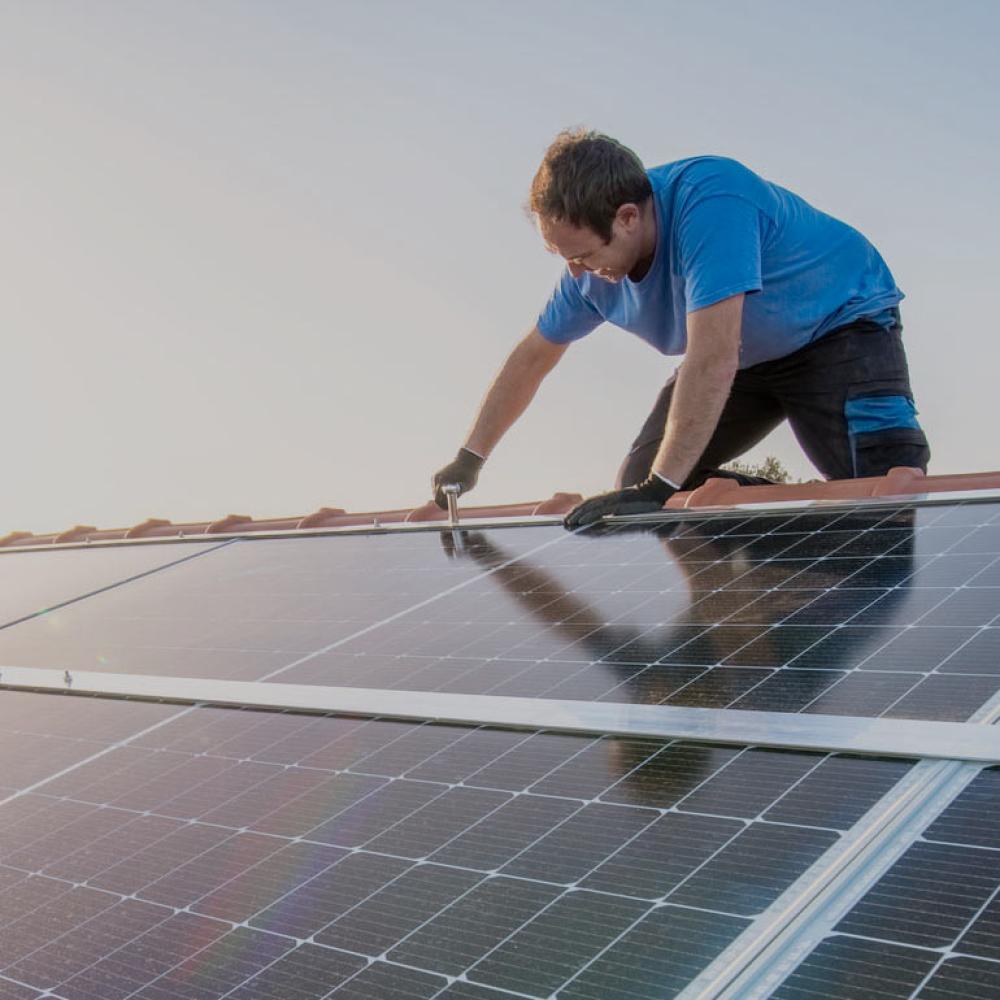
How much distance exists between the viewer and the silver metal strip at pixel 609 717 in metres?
2.88

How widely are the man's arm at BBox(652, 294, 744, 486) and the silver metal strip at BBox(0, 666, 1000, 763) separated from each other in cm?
248

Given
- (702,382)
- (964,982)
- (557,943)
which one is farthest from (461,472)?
(964,982)

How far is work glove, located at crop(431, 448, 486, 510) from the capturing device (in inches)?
315

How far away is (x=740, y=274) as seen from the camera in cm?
616

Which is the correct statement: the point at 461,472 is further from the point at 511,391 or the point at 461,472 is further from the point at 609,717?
the point at 609,717

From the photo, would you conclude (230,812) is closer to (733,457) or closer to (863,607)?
(863,607)

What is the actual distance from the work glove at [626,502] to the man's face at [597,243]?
3.85ft

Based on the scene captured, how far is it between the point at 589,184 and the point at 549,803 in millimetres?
3951

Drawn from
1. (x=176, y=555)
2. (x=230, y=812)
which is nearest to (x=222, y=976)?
(x=230, y=812)

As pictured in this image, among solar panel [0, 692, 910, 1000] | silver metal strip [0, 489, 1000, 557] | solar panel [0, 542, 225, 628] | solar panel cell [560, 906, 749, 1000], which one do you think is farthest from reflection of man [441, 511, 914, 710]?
solar panel [0, 542, 225, 628]

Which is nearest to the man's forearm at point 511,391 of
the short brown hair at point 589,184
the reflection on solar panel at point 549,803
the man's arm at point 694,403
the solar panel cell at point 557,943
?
the short brown hair at point 589,184

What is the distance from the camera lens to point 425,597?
5.47m

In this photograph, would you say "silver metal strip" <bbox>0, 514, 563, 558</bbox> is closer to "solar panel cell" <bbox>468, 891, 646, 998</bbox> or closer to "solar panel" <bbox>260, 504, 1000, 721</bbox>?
"solar panel" <bbox>260, 504, 1000, 721</bbox>

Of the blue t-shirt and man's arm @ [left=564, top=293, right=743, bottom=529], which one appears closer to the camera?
man's arm @ [left=564, top=293, right=743, bottom=529]
